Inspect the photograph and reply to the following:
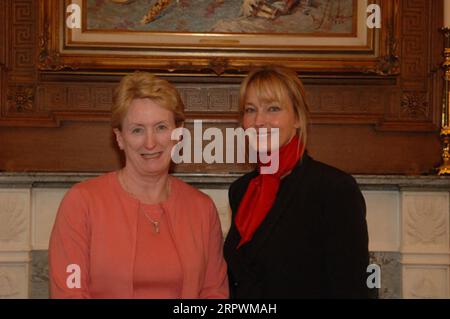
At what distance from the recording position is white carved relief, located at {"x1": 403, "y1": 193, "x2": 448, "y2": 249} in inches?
134

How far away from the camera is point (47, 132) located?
388cm

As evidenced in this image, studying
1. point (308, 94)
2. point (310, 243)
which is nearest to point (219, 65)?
point (308, 94)

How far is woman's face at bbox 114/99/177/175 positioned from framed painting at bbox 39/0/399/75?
1390 millimetres

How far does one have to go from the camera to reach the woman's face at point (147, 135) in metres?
2.51

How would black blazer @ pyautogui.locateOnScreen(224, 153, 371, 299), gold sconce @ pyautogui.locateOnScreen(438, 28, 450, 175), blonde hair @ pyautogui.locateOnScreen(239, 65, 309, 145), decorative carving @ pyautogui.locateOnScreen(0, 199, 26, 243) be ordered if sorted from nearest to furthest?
1. black blazer @ pyautogui.locateOnScreen(224, 153, 371, 299)
2. blonde hair @ pyautogui.locateOnScreen(239, 65, 309, 145)
3. decorative carving @ pyautogui.locateOnScreen(0, 199, 26, 243)
4. gold sconce @ pyautogui.locateOnScreen(438, 28, 450, 175)

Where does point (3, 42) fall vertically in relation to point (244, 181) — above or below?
above

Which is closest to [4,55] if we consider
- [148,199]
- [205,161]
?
[205,161]

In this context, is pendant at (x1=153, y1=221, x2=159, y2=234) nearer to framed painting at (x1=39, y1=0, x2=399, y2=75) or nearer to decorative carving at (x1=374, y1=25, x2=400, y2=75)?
framed painting at (x1=39, y1=0, x2=399, y2=75)

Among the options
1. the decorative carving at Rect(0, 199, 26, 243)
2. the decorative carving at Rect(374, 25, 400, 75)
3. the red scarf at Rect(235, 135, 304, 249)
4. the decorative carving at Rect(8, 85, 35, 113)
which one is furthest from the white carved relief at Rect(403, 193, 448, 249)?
the decorative carving at Rect(8, 85, 35, 113)

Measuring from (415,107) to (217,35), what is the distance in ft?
4.26

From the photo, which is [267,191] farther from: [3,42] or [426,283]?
[3,42]

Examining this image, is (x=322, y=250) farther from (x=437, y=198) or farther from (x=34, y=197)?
(x=34, y=197)

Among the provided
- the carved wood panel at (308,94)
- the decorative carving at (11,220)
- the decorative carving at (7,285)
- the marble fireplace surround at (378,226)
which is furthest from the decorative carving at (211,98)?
the decorative carving at (7,285)

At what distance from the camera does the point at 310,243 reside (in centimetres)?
230
